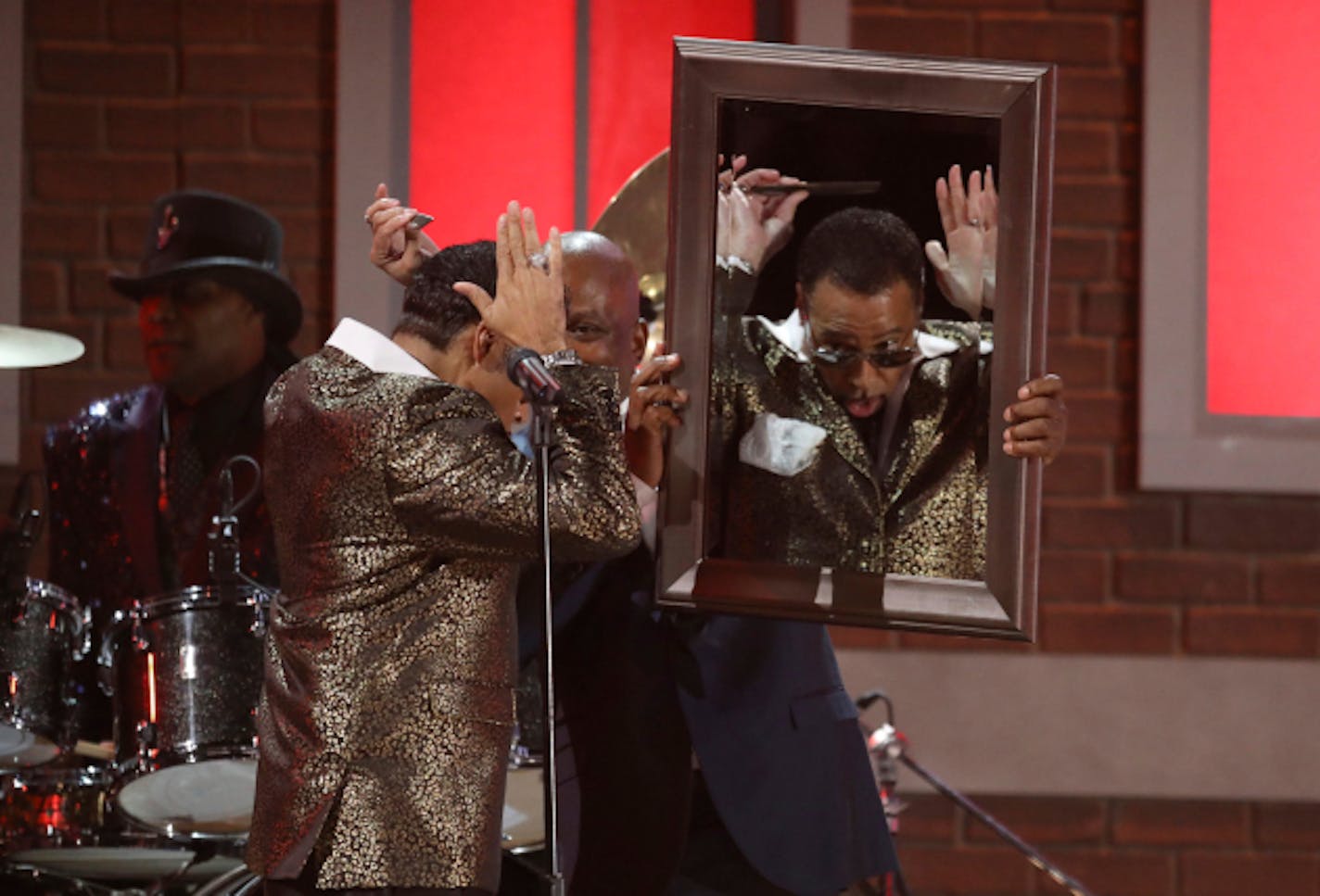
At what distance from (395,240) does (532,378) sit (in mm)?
687

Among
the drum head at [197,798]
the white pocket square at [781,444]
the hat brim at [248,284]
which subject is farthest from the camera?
the hat brim at [248,284]

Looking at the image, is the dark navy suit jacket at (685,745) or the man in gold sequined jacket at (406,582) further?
the dark navy suit jacket at (685,745)

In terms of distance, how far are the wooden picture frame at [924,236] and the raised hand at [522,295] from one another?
0.21 meters

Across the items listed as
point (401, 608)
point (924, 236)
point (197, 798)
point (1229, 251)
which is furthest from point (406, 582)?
point (1229, 251)

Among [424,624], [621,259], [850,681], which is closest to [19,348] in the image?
[621,259]

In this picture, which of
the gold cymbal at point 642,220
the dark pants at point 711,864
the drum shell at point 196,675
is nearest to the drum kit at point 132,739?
the drum shell at point 196,675

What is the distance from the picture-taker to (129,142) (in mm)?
4062

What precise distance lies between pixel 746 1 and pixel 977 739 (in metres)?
2.00

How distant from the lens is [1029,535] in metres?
2.25

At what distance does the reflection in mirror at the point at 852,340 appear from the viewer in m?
2.27

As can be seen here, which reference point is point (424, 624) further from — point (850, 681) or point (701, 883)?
point (850, 681)

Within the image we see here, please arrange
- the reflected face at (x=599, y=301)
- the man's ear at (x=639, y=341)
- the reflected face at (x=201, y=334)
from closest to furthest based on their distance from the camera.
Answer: the reflected face at (x=599, y=301) < the man's ear at (x=639, y=341) < the reflected face at (x=201, y=334)

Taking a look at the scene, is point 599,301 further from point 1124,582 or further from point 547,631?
point 1124,582

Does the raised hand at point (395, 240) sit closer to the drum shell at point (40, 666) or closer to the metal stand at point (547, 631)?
the metal stand at point (547, 631)
